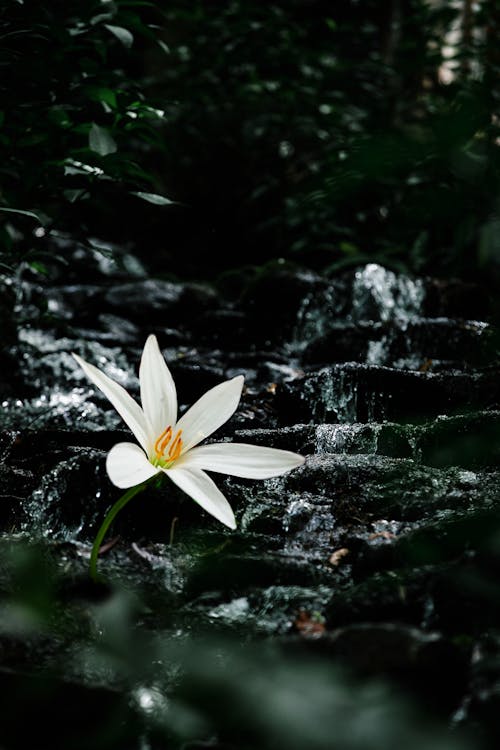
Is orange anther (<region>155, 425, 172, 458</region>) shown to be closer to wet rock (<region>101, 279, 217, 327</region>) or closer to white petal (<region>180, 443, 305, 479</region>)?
white petal (<region>180, 443, 305, 479</region>)

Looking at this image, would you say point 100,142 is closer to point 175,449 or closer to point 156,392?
point 156,392

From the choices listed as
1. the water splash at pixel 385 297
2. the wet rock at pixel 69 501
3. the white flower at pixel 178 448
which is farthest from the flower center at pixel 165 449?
the water splash at pixel 385 297

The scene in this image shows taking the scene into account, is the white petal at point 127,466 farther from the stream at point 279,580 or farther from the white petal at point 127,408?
the stream at point 279,580

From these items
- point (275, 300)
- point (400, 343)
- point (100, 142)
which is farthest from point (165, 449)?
point (275, 300)

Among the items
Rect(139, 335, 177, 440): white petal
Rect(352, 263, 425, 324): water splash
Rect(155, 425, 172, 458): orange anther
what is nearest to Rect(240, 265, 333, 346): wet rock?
Rect(352, 263, 425, 324): water splash

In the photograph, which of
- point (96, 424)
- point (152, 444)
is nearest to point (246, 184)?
point (96, 424)

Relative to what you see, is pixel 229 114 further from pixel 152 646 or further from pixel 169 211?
pixel 152 646
